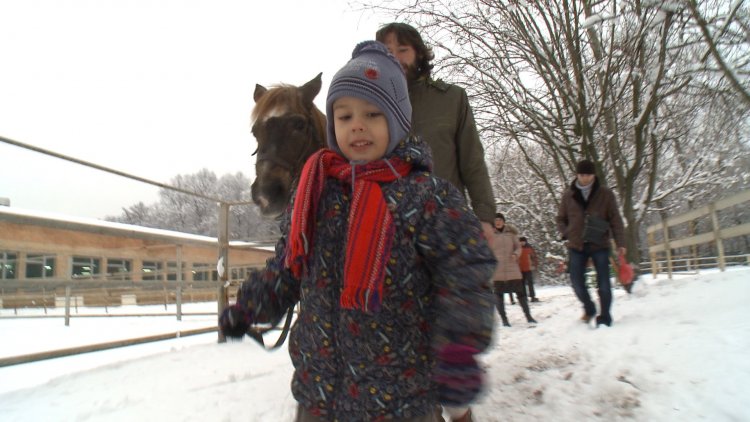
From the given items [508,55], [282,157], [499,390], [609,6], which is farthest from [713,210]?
[282,157]

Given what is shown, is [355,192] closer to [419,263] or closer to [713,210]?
[419,263]

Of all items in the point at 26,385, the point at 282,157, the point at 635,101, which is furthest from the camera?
the point at 635,101

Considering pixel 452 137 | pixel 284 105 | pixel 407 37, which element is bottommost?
pixel 452 137

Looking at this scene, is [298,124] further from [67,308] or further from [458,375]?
[67,308]

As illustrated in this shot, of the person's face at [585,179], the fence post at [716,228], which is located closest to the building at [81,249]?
the person's face at [585,179]

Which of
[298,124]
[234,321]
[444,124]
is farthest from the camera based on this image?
[298,124]

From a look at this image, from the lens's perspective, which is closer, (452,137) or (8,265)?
(452,137)

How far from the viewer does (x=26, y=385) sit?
9.82 ft

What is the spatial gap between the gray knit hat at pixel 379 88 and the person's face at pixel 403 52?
3.02 feet

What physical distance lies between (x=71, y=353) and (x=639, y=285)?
8529 mm

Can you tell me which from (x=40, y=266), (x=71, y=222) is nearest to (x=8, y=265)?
(x=40, y=266)

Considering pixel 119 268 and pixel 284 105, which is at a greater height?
pixel 284 105

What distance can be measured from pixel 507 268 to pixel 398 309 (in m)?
6.32

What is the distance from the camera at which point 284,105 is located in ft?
9.66
